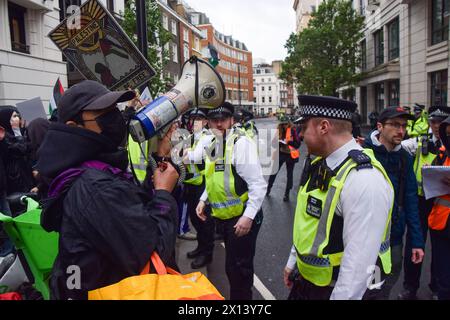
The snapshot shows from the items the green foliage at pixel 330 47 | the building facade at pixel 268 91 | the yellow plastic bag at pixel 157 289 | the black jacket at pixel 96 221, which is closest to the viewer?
the yellow plastic bag at pixel 157 289

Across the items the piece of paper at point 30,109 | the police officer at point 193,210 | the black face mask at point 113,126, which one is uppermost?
the piece of paper at point 30,109

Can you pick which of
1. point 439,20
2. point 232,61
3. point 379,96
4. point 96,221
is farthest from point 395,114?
point 232,61

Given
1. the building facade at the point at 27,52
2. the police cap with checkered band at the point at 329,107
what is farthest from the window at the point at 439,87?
the building facade at the point at 27,52

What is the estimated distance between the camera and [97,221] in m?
1.43

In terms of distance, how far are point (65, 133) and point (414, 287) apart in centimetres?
374

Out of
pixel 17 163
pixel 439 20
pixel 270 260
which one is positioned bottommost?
pixel 270 260

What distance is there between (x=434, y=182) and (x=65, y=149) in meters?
2.80

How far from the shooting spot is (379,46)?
954 inches

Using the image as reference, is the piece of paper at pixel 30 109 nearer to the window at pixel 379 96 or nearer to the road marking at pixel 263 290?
the road marking at pixel 263 290

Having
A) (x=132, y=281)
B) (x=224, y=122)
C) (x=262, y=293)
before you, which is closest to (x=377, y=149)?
(x=224, y=122)

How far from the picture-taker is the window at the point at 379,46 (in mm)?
23609

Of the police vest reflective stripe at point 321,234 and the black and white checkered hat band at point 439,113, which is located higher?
the black and white checkered hat band at point 439,113

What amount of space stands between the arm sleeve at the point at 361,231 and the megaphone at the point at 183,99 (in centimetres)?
98

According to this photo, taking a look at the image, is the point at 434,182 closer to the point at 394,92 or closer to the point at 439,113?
the point at 439,113
